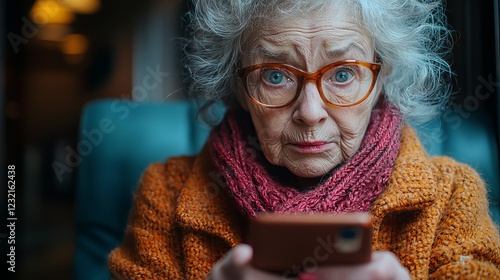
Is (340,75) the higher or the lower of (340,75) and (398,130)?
the higher


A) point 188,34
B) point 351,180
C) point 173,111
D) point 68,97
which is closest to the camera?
point 351,180

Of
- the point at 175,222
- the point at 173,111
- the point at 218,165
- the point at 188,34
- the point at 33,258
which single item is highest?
the point at 188,34

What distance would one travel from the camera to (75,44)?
1930 mm

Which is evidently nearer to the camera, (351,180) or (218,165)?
(351,180)

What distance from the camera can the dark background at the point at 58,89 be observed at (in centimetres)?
126

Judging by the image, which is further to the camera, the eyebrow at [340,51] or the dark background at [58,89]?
the dark background at [58,89]

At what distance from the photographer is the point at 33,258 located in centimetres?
155

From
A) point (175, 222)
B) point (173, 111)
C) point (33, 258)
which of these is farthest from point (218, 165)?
point (33, 258)

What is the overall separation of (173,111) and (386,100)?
0.63m

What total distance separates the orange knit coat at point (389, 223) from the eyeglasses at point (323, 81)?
159 mm

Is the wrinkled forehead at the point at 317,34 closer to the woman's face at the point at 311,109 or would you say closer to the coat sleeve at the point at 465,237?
the woman's face at the point at 311,109

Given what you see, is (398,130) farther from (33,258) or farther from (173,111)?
(33,258)

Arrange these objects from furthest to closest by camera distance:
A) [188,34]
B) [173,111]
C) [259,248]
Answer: [173,111]
[188,34]
[259,248]

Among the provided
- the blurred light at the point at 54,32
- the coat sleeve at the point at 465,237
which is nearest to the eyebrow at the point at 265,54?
the coat sleeve at the point at 465,237
